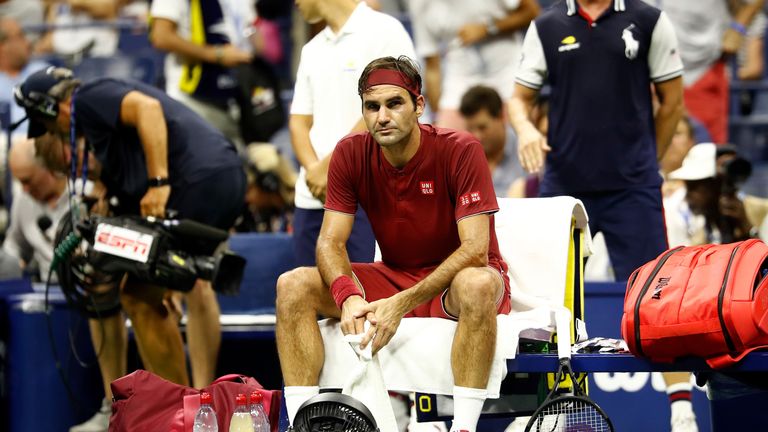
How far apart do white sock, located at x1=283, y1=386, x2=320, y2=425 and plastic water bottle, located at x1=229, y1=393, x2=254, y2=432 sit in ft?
0.47

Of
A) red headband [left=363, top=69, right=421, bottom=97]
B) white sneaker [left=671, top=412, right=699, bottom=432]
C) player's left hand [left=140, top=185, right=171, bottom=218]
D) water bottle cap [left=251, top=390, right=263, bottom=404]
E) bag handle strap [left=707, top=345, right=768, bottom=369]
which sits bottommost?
white sneaker [left=671, top=412, right=699, bottom=432]

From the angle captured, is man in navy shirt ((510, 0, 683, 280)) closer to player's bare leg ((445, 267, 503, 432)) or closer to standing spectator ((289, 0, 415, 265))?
standing spectator ((289, 0, 415, 265))

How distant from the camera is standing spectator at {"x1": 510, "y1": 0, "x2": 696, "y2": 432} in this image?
5602 millimetres

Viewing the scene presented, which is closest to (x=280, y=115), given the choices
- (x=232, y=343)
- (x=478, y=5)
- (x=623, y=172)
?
(x=478, y=5)

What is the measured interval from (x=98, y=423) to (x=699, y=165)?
10.9 ft

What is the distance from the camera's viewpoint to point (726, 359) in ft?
14.0

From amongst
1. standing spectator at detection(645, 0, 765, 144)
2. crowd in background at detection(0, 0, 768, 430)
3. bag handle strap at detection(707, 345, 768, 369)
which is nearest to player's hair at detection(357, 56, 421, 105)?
bag handle strap at detection(707, 345, 768, 369)

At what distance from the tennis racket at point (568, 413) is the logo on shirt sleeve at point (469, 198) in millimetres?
629

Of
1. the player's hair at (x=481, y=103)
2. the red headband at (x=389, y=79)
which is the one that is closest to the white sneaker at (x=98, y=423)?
the red headband at (x=389, y=79)

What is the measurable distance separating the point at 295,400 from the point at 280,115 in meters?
4.13

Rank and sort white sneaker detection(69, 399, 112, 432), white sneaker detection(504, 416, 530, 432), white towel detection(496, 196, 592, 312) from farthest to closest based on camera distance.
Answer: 1. white sneaker detection(69, 399, 112, 432)
2. white sneaker detection(504, 416, 530, 432)
3. white towel detection(496, 196, 592, 312)

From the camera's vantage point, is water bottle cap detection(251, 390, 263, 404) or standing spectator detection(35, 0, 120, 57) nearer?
water bottle cap detection(251, 390, 263, 404)

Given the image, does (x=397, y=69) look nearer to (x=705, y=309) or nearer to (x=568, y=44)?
(x=568, y=44)

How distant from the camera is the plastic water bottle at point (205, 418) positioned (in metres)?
4.68
